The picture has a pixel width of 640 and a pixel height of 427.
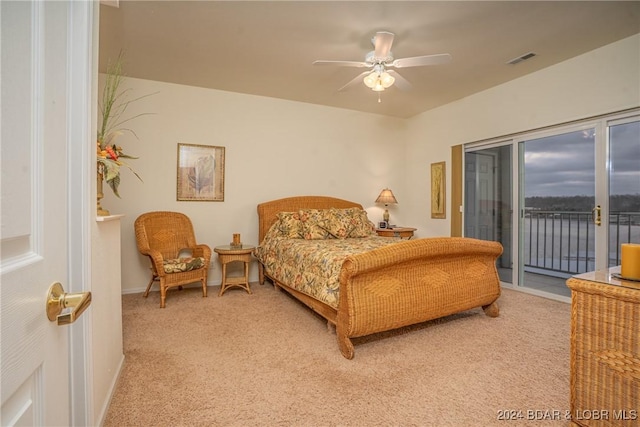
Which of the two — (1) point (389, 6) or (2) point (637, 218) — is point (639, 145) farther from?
(1) point (389, 6)

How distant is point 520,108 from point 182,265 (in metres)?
4.46

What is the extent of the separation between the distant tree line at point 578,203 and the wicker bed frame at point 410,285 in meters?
1.45

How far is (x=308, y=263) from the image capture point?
2.78 m

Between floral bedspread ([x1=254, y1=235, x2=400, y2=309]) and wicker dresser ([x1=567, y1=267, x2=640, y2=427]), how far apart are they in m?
1.35

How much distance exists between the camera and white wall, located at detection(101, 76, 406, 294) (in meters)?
3.78

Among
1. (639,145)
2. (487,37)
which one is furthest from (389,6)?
(639,145)

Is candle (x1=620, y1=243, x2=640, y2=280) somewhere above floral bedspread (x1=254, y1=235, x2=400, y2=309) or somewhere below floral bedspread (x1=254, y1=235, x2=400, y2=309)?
above

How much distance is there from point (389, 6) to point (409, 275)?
2.16 meters

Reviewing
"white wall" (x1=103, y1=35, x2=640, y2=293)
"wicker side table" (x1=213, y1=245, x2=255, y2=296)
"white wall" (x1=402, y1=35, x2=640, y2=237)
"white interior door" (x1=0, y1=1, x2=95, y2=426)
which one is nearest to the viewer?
"white interior door" (x1=0, y1=1, x2=95, y2=426)

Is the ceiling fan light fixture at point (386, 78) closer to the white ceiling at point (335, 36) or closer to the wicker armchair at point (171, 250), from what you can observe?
the white ceiling at point (335, 36)

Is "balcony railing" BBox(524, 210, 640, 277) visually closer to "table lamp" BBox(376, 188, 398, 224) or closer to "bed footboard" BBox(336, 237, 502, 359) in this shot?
"bed footboard" BBox(336, 237, 502, 359)

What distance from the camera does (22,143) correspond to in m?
0.48

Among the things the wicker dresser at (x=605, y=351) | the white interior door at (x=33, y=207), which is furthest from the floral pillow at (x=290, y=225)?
the white interior door at (x=33, y=207)

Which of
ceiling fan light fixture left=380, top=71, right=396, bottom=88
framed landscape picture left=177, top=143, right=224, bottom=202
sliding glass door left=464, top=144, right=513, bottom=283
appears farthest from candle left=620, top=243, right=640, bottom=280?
framed landscape picture left=177, top=143, right=224, bottom=202
